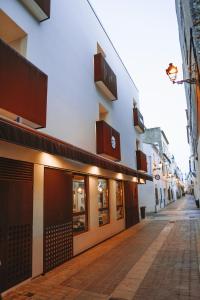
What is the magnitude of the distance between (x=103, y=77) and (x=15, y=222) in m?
8.35

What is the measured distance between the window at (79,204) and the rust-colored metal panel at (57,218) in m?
0.73

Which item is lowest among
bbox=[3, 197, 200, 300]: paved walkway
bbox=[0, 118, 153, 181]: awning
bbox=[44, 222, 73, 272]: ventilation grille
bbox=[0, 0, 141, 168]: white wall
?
bbox=[3, 197, 200, 300]: paved walkway

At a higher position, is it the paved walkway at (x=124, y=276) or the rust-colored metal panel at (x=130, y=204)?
the rust-colored metal panel at (x=130, y=204)

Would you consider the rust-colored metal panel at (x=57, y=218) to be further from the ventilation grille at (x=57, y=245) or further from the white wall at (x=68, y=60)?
the white wall at (x=68, y=60)

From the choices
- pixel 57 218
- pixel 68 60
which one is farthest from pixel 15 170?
pixel 68 60

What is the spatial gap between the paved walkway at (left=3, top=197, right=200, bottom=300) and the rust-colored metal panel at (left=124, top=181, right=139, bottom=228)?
575 centimetres

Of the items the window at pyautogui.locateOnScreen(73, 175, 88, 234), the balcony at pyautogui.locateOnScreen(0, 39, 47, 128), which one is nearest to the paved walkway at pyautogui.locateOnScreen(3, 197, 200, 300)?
the window at pyautogui.locateOnScreen(73, 175, 88, 234)

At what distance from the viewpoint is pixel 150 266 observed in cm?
708

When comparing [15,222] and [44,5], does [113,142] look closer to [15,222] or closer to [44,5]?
[44,5]

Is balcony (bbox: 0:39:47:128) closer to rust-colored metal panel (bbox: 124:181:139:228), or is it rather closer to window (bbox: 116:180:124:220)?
window (bbox: 116:180:124:220)

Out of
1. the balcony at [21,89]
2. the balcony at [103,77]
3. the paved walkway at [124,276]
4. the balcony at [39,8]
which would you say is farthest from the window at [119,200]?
the balcony at [39,8]

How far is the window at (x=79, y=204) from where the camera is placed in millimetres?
9102

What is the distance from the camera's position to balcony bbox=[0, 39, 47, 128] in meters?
5.38

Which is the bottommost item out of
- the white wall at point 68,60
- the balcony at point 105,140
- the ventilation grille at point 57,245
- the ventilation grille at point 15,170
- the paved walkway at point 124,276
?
the paved walkway at point 124,276
